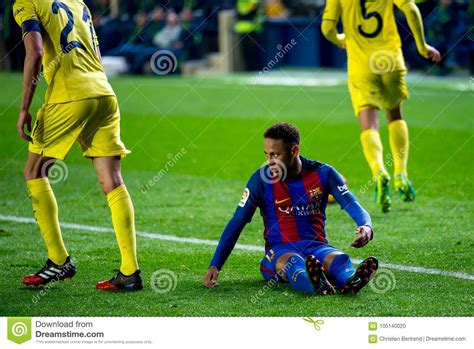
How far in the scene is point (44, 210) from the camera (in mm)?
6398

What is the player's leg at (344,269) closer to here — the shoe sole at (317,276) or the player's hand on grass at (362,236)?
the shoe sole at (317,276)

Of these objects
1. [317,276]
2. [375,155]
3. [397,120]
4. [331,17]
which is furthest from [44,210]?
[397,120]

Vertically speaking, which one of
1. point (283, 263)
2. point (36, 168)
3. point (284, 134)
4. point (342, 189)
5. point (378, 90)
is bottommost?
point (378, 90)

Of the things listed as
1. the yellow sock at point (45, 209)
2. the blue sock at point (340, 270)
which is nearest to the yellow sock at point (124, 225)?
the yellow sock at point (45, 209)

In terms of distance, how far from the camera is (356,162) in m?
11.7

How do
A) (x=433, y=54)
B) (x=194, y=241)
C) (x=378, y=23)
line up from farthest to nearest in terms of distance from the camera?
(x=378, y=23)
(x=433, y=54)
(x=194, y=241)

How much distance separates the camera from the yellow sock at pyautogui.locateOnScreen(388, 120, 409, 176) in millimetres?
9070

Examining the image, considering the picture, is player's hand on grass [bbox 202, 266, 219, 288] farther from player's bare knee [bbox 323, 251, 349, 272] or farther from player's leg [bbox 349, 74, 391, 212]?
player's leg [bbox 349, 74, 391, 212]

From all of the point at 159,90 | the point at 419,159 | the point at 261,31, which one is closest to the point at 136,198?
the point at 419,159

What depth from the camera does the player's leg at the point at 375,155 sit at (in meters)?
8.58

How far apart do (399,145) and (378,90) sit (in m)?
0.48

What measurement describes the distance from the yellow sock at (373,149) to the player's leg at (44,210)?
3.20m

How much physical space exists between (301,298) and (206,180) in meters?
4.83

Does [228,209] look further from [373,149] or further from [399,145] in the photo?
[399,145]
